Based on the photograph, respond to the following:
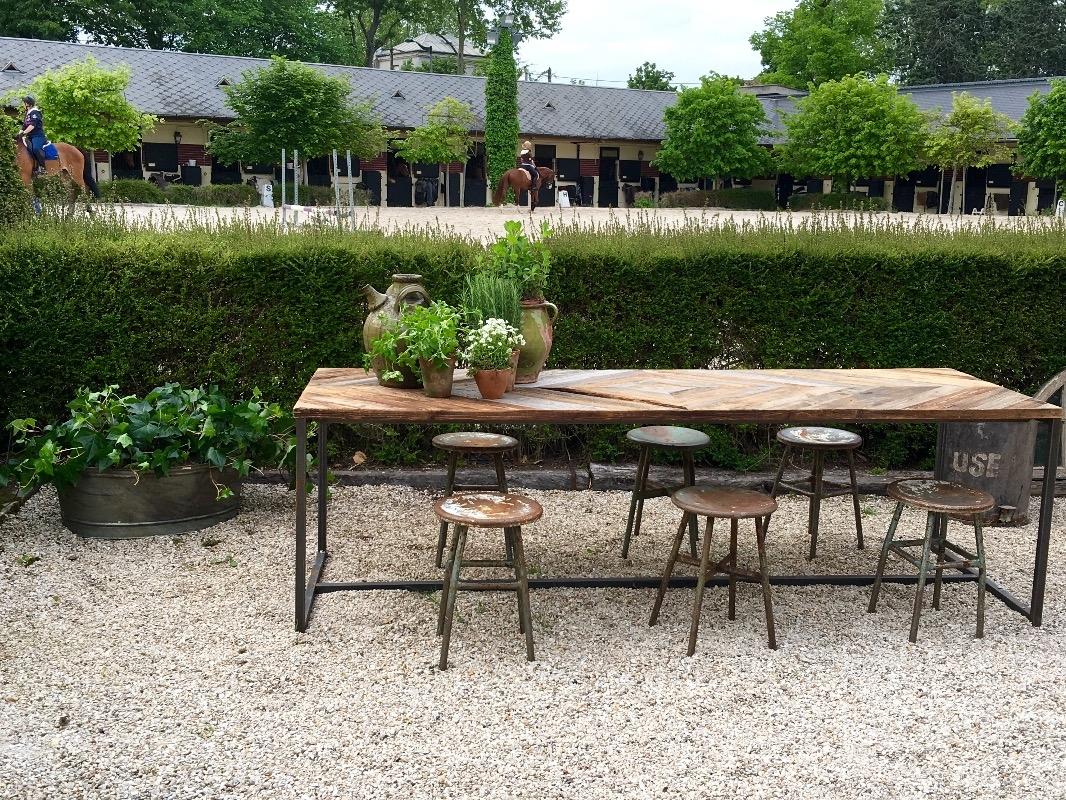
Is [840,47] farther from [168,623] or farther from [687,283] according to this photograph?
[168,623]

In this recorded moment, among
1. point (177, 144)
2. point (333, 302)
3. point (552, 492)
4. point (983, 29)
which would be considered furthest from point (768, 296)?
point (983, 29)

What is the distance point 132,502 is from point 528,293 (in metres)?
2.28

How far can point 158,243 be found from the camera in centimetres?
614

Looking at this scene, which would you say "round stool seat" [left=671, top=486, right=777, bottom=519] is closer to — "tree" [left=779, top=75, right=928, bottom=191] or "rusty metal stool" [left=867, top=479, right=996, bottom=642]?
"rusty metal stool" [left=867, top=479, right=996, bottom=642]

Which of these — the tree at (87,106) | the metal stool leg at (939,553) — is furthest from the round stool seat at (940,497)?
the tree at (87,106)

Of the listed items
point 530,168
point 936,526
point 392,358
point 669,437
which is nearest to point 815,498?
point 936,526

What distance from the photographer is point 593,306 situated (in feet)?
21.2

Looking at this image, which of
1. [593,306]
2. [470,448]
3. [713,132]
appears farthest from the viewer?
[713,132]

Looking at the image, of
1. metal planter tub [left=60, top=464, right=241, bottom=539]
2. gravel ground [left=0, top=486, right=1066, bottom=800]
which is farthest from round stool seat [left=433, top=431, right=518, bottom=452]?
metal planter tub [left=60, top=464, right=241, bottom=539]

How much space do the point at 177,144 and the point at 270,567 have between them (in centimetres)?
3089

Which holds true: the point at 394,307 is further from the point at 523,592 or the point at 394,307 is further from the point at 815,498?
the point at 815,498

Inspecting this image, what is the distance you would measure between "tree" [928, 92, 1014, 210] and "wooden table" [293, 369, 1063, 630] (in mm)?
31820

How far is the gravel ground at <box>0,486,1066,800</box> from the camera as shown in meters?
3.12

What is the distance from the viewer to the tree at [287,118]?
29.7m
